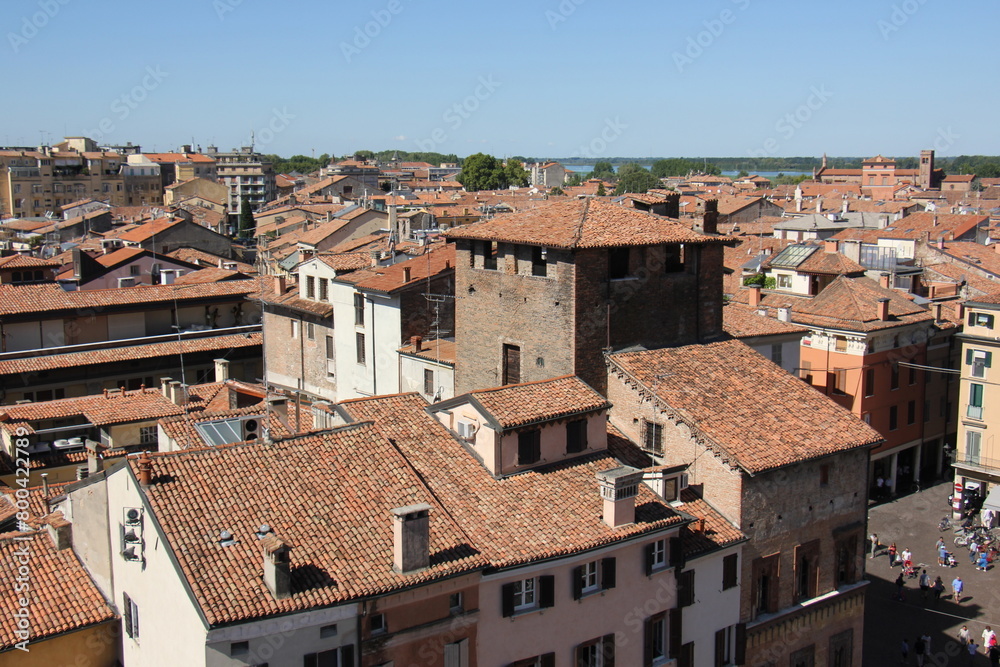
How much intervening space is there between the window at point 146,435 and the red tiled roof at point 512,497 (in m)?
9.75

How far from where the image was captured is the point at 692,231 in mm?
28062

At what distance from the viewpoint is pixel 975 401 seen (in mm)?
43250

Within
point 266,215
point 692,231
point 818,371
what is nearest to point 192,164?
point 266,215

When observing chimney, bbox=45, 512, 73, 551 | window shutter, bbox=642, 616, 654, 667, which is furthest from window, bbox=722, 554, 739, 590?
chimney, bbox=45, 512, 73, 551

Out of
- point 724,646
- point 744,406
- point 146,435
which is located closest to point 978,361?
point 744,406

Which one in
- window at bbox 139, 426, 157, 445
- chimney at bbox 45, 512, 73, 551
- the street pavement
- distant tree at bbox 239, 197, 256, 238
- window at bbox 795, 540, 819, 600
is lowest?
the street pavement

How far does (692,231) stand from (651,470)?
8.09 m

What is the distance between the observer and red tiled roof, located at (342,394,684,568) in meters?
19.3

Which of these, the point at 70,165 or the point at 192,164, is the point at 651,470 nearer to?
the point at 70,165

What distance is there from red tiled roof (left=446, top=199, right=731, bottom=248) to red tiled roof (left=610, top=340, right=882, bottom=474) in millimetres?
2990

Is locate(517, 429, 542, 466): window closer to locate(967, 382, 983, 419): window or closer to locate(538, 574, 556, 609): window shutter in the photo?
locate(538, 574, 556, 609): window shutter

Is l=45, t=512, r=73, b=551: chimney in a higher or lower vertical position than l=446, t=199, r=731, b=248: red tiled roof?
lower

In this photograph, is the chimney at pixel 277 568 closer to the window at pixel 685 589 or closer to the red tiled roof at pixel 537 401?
the red tiled roof at pixel 537 401

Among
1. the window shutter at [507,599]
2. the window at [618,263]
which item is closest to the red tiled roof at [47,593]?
the window shutter at [507,599]
